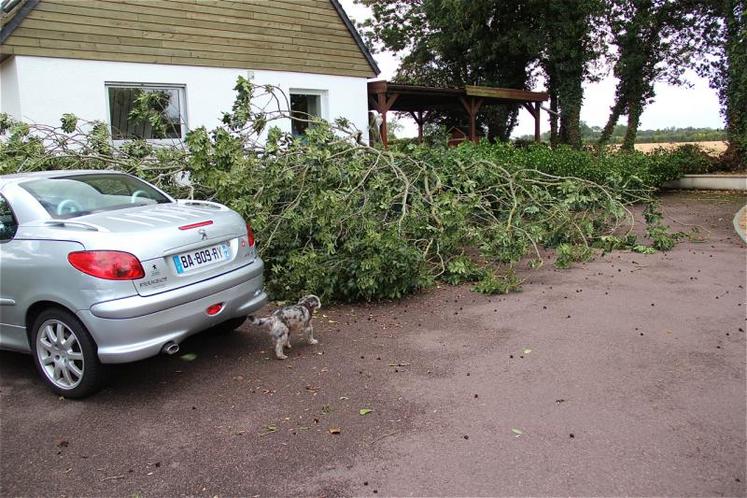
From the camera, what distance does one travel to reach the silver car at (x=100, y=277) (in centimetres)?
386

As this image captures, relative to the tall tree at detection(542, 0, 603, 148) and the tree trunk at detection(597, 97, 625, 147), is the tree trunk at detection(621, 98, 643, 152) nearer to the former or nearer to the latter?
the tree trunk at detection(597, 97, 625, 147)

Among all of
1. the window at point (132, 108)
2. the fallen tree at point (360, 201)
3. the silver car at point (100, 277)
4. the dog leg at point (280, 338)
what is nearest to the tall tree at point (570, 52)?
the fallen tree at point (360, 201)

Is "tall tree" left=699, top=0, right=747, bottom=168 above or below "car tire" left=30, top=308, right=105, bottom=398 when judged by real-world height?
above

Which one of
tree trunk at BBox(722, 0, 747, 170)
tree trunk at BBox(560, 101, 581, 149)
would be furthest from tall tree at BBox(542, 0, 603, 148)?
tree trunk at BBox(722, 0, 747, 170)

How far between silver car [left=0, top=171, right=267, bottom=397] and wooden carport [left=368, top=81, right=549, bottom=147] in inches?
362

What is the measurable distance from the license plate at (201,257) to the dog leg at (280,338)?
0.72 meters

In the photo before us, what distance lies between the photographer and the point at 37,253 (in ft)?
13.3

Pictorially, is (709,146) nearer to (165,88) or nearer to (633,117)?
(633,117)

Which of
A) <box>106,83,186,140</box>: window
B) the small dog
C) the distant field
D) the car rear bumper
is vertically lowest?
the small dog

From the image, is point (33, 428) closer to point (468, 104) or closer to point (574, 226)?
point (574, 226)

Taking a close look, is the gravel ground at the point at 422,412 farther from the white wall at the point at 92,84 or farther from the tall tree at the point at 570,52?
the tall tree at the point at 570,52

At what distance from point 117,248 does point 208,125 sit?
844cm

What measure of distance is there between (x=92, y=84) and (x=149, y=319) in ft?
26.5

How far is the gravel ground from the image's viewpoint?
121 inches
